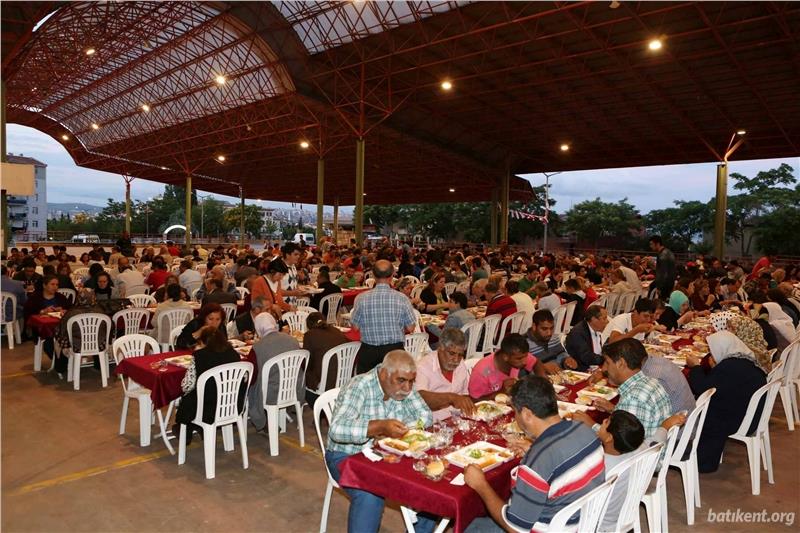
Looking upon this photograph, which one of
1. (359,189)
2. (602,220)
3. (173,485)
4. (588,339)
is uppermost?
(602,220)

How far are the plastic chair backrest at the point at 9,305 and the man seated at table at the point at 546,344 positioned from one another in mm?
7712

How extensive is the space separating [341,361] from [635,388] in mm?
2752

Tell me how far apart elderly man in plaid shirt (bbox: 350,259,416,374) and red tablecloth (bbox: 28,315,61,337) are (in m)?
4.10

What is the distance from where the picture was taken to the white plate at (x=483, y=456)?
280 centimetres

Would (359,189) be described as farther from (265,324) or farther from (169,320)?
(265,324)

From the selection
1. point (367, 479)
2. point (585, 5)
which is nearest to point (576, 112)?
point (585, 5)

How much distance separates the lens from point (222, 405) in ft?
14.4

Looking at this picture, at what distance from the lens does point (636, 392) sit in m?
3.41

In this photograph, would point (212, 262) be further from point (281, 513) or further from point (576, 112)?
point (576, 112)

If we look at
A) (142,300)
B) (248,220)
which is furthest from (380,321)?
(248,220)

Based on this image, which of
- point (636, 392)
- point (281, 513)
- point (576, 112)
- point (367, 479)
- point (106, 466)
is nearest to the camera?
point (367, 479)

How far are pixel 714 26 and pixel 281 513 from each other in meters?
13.9

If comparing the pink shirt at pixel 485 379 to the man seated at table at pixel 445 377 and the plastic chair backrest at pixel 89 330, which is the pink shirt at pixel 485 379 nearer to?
the man seated at table at pixel 445 377

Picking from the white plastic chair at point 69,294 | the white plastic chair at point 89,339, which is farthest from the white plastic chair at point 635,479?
the white plastic chair at point 69,294
